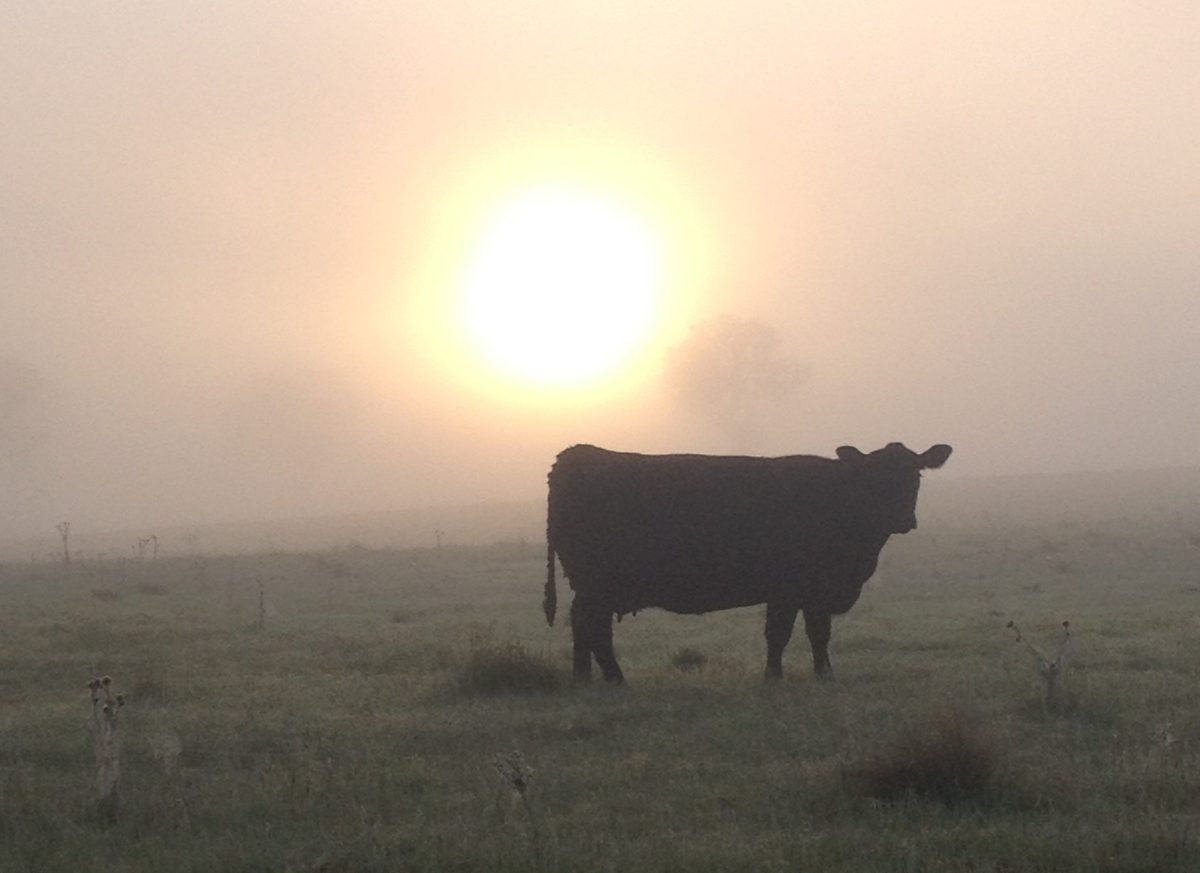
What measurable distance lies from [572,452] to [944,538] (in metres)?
34.5

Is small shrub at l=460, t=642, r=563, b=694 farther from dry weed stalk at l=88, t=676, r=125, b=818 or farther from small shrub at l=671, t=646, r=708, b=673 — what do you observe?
dry weed stalk at l=88, t=676, r=125, b=818

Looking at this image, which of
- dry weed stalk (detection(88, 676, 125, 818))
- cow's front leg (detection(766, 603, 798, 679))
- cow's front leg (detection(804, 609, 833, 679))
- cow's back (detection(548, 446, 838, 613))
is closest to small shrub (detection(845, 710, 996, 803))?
dry weed stalk (detection(88, 676, 125, 818))

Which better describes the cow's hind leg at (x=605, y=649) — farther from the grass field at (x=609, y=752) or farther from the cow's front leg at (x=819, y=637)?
the cow's front leg at (x=819, y=637)

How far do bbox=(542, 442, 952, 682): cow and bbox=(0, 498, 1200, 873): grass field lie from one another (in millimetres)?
938

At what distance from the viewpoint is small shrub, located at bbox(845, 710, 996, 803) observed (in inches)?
301

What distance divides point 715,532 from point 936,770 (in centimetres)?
656

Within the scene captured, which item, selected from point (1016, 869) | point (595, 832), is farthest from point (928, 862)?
point (595, 832)

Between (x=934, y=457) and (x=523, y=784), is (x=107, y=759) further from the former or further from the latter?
(x=934, y=457)

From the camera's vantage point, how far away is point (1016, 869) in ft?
20.1

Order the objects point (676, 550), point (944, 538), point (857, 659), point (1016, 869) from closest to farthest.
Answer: point (1016, 869), point (676, 550), point (857, 659), point (944, 538)

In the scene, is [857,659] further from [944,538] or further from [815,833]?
[944,538]

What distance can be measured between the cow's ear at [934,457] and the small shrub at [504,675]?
5488 millimetres

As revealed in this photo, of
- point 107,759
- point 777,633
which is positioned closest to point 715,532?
point 777,633

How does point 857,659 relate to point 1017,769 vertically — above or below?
below
